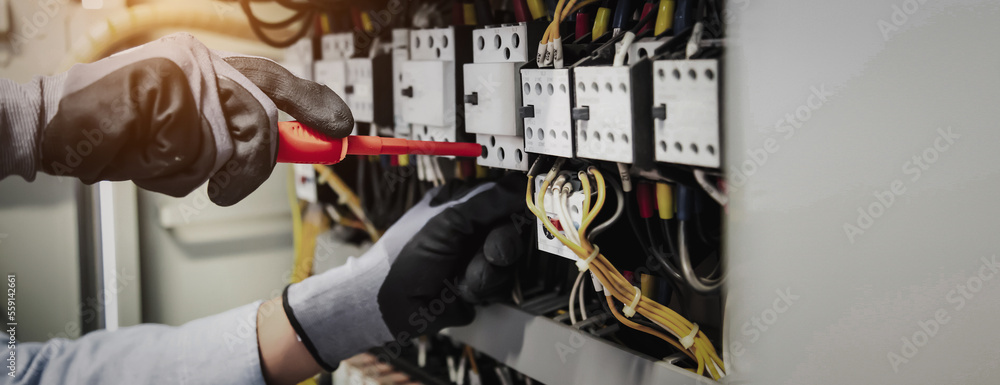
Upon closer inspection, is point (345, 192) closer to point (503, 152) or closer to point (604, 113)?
point (503, 152)

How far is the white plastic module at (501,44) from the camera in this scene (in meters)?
0.92

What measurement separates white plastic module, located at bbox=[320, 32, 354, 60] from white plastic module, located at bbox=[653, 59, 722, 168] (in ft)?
2.87

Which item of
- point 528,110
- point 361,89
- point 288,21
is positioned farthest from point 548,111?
point 288,21

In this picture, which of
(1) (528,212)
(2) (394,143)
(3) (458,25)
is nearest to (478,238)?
(1) (528,212)

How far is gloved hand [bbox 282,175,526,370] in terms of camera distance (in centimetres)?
101

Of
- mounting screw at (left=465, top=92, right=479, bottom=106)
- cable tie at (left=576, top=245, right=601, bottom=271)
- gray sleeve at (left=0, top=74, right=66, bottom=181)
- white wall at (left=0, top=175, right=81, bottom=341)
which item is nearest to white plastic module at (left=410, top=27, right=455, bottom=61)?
mounting screw at (left=465, top=92, right=479, bottom=106)

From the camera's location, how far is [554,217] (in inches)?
34.7

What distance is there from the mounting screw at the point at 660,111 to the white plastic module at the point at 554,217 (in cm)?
17

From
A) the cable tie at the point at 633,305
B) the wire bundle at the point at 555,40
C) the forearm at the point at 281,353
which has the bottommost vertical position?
the forearm at the point at 281,353

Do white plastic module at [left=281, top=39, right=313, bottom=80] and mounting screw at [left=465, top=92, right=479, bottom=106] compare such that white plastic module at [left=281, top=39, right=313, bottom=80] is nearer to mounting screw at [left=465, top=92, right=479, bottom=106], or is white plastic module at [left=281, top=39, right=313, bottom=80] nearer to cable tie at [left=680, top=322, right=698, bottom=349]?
mounting screw at [left=465, top=92, right=479, bottom=106]

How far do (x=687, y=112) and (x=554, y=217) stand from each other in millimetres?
268

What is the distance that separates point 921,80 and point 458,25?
736mm

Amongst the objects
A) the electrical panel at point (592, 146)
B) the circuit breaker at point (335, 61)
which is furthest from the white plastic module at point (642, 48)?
the circuit breaker at point (335, 61)

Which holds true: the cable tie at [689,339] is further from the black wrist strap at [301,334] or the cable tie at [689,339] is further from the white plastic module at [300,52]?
the white plastic module at [300,52]
